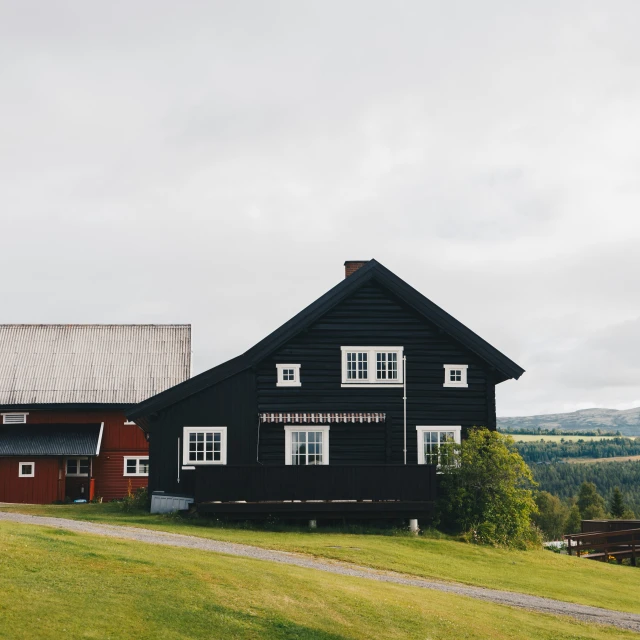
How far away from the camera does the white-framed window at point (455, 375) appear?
34.7 meters

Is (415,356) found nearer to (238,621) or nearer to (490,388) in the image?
(490,388)

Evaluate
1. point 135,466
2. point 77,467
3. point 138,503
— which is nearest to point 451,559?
point 138,503

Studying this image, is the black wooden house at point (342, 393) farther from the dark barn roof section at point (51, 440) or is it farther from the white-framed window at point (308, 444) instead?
the dark barn roof section at point (51, 440)

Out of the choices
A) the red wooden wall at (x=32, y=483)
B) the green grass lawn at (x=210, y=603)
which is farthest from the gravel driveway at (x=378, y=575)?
the red wooden wall at (x=32, y=483)

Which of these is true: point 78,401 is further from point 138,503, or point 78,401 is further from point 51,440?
point 138,503

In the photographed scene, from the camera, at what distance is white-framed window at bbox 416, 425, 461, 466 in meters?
34.1

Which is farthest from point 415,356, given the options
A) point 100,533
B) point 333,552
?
point 100,533

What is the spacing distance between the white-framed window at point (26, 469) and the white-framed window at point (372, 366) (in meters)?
18.7

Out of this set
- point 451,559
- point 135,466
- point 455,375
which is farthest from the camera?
point 135,466

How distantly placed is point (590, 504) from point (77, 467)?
110738 mm

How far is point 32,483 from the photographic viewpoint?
43.3 metres

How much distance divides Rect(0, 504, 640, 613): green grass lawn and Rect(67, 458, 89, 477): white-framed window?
42.2 feet

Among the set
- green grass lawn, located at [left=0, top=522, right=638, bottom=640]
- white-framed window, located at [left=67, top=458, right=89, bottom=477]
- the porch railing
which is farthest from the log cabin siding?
white-framed window, located at [left=67, top=458, right=89, bottom=477]

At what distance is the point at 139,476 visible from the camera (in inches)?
1838
